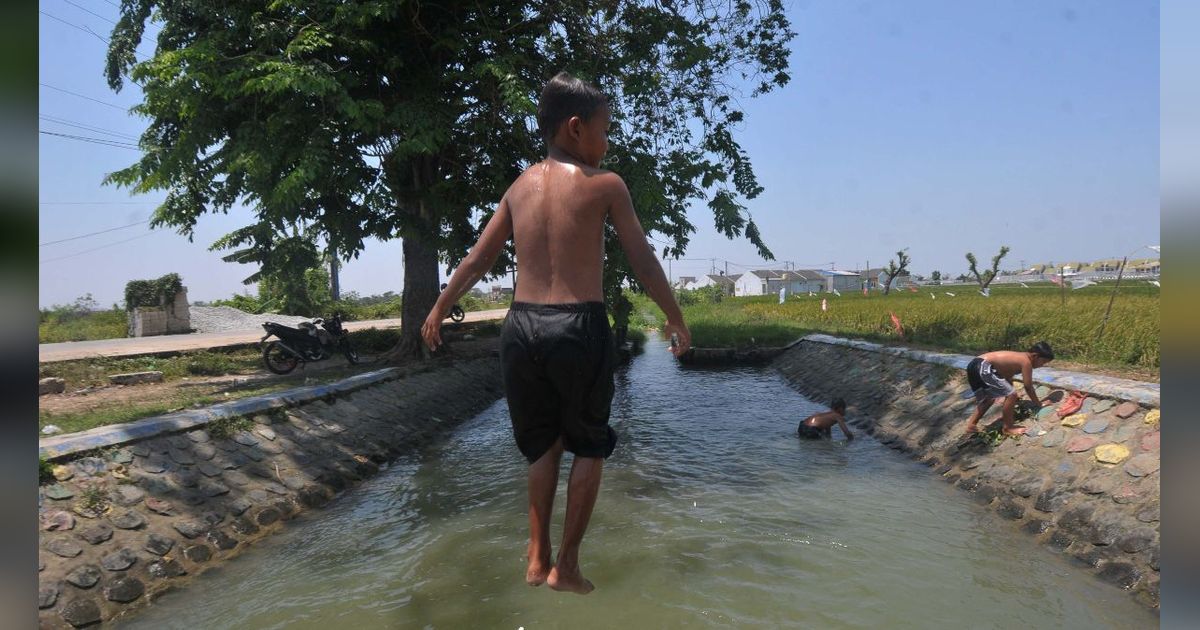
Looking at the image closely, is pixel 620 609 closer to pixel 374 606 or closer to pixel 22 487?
pixel 374 606

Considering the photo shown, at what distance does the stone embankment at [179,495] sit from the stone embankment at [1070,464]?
283 inches

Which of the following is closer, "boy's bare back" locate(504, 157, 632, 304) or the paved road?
"boy's bare back" locate(504, 157, 632, 304)

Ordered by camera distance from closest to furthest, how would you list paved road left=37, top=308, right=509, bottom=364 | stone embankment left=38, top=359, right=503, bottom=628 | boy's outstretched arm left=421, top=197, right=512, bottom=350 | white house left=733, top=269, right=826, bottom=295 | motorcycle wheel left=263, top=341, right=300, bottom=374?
boy's outstretched arm left=421, top=197, right=512, bottom=350, stone embankment left=38, top=359, right=503, bottom=628, motorcycle wheel left=263, top=341, right=300, bottom=374, paved road left=37, top=308, right=509, bottom=364, white house left=733, top=269, right=826, bottom=295

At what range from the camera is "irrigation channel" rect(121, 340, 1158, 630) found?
4.18 m

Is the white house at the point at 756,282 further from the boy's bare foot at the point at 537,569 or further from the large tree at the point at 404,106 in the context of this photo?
the boy's bare foot at the point at 537,569

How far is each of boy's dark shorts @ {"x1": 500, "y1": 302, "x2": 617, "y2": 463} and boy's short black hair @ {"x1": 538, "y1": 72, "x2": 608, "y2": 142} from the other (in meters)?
0.84

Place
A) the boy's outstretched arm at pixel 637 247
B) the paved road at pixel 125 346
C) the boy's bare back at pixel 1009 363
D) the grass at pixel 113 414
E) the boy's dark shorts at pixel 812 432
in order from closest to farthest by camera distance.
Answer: the boy's outstretched arm at pixel 637 247, the grass at pixel 113 414, the boy's bare back at pixel 1009 363, the boy's dark shorts at pixel 812 432, the paved road at pixel 125 346

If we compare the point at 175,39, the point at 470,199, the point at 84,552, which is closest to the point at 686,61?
the point at 470,199

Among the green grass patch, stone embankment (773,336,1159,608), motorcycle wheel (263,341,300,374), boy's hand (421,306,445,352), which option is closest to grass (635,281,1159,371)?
stone embankment (773,336,1159,608)

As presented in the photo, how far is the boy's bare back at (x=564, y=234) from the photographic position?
262 cm

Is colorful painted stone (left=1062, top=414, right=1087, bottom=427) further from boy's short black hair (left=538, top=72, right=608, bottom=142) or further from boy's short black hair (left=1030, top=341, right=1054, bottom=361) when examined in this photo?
boy's short black hair (left=538, top=72, right=608, bottom=142)

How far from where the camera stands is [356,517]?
21.2 feet

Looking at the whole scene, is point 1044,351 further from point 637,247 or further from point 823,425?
point 637,247

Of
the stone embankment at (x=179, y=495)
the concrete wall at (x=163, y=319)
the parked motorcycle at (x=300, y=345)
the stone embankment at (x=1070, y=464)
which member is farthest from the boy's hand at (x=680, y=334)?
the concrete wall at (x=163, y=319)
